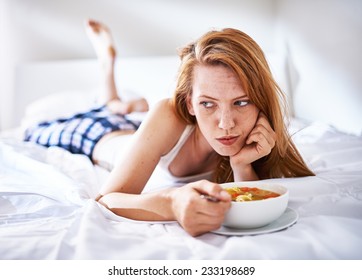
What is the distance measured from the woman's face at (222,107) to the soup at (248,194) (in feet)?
0.50

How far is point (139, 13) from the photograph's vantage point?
251 cm

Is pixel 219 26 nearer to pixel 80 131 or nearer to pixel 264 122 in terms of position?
pixel 80 131

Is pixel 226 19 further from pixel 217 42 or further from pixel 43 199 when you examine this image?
pixel 43 199

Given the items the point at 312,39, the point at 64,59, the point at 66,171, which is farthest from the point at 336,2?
the point at 64,59

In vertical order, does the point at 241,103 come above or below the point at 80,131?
above

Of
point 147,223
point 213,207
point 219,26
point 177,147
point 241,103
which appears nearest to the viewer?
point 213,207

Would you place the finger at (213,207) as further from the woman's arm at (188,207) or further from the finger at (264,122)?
the finger at (264,122)

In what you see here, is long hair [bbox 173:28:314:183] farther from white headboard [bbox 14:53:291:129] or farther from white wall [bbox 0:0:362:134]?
white headboard [bbox 14:53:291:129]

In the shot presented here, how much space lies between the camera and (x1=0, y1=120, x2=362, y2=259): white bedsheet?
0.60 metres

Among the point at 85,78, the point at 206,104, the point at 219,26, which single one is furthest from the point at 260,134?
the point at 85,78

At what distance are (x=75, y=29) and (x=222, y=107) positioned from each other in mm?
1913

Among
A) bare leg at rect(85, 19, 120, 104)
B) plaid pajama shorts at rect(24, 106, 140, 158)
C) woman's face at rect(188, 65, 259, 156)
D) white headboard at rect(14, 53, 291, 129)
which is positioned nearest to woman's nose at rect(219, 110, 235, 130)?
woman's face at rect(188, 65, 259, 156)

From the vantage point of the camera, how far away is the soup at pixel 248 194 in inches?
26.5

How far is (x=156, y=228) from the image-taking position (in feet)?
2.36
